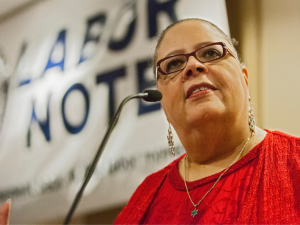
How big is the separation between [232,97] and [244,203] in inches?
11.4

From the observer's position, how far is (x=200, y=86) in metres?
0.76

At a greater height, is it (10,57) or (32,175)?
(10,57)

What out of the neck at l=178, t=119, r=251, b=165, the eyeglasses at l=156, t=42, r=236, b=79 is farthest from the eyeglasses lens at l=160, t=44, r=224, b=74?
the neck at l=178, t=119, r=251, b=165

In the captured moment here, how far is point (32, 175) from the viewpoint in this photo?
1.60m

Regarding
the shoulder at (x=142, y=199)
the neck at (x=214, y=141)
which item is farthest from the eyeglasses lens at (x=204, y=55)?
the shoulder at (x=142, y=199)

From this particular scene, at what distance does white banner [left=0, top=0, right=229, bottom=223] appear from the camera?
1.32m

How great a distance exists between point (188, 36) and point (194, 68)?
13 centimetres

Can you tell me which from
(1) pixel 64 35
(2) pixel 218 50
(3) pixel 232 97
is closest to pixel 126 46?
(1) pixel 64 35

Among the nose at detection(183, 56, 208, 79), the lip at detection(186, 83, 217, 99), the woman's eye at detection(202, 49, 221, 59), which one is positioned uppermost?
the woman's eye at detection(202, 49, 221, 59)

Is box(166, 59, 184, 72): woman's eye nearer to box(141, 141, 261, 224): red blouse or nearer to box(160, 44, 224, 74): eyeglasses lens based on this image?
box(160, 44, 224, 74): eyeglasses lens

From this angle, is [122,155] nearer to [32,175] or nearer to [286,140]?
[32,175]

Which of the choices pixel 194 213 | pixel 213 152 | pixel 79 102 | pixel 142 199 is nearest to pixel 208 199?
pixel 194 213

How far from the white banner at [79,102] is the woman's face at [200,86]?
0.39m

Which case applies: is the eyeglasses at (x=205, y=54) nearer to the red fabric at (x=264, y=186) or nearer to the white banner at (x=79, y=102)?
the red fabric at (x=264, y=186)
